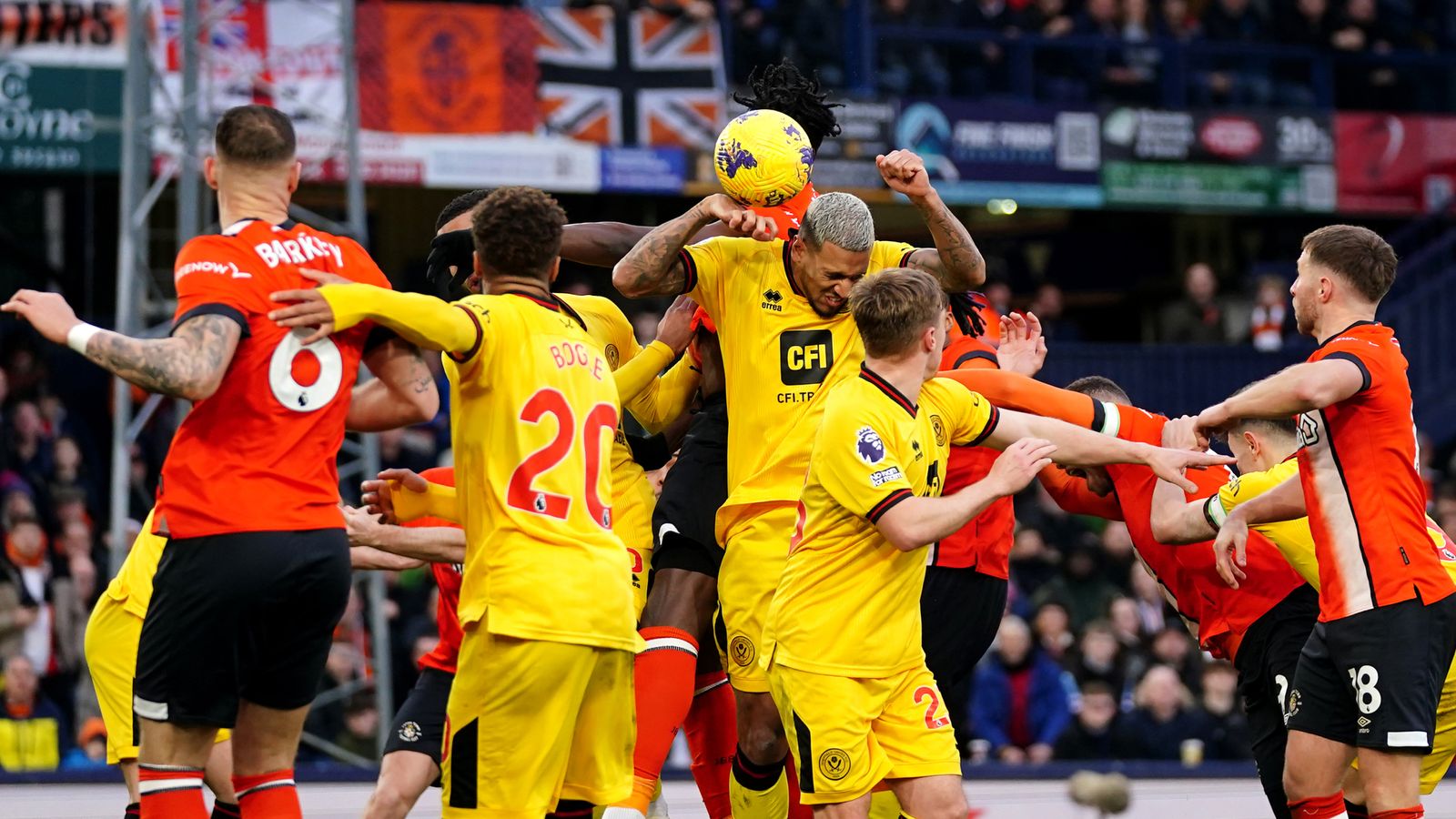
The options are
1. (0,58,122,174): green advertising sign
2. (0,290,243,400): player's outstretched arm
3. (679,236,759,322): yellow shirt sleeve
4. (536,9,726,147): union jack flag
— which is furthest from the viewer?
(536,9,726,147): union jack flag

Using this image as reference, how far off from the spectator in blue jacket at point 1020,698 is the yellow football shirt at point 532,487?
8.20m

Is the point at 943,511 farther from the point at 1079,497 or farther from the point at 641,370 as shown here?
the point at 1079,497

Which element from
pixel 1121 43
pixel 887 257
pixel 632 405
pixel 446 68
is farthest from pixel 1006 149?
pixel 632 405

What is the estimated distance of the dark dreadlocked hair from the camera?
24.8ft

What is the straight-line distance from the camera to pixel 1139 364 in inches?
727

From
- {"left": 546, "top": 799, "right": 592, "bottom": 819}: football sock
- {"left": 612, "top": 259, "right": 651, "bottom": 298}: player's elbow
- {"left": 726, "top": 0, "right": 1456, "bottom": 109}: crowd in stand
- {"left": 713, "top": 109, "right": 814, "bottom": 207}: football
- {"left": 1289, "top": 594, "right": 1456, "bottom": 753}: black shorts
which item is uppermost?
{"left": 726, "top": 0, "right": 1456, "bottom": 109}: crowd in stand

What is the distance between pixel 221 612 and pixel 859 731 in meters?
2.05

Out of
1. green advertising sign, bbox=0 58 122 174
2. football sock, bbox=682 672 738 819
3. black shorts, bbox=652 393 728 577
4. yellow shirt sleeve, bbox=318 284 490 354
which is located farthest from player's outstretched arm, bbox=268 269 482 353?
green advertising sign, bbox=0 58 122 174

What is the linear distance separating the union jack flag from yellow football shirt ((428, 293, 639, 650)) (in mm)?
12417

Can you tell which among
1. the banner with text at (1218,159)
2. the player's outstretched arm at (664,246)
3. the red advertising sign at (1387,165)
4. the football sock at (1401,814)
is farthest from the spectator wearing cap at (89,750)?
the red advertising sign at (1387,165)

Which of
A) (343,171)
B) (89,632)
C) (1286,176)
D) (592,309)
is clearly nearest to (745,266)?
(592,309)

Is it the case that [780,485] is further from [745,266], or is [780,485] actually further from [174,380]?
[174,380]

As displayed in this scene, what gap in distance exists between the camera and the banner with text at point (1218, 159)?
65.9 ft

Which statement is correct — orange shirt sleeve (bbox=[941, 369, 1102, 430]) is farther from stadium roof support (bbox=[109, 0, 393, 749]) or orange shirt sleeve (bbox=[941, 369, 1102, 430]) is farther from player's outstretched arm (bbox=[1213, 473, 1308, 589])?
stadium roof support (bbox=[109, 0, 393, 749])
